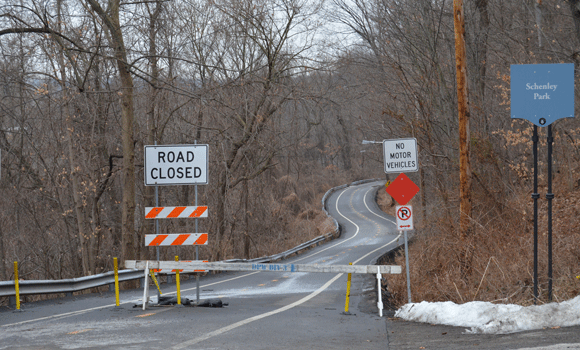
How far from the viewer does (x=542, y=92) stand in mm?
9297

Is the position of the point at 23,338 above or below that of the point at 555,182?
below

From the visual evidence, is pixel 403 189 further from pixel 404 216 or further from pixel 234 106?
pixel 234 106

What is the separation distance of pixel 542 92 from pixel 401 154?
3430mm

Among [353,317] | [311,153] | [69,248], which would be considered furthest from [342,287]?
[311,153]

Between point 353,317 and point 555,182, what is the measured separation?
14.0 meters

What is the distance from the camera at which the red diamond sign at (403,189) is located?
1147 cm

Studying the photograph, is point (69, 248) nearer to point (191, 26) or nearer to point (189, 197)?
point (189, 197)

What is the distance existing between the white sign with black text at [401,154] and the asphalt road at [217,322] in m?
3.08

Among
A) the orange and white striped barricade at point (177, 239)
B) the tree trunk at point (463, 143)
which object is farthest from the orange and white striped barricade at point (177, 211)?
the tree trunk at point (463, 143)

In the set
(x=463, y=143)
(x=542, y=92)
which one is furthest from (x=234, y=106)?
(x=542, y=92)

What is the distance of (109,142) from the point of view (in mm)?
26469

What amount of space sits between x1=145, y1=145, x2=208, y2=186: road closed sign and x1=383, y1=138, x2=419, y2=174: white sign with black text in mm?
4043

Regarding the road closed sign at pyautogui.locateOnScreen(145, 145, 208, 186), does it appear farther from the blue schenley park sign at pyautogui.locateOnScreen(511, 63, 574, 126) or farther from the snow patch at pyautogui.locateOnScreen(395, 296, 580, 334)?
the blue schenley park sign at pyautogui.locateOnScreen(511, 63, 574, 126)

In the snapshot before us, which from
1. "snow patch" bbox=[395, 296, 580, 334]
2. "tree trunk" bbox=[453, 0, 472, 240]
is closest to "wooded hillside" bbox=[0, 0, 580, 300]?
"tree trunk" bbox=[453, 0, 472, 240]
